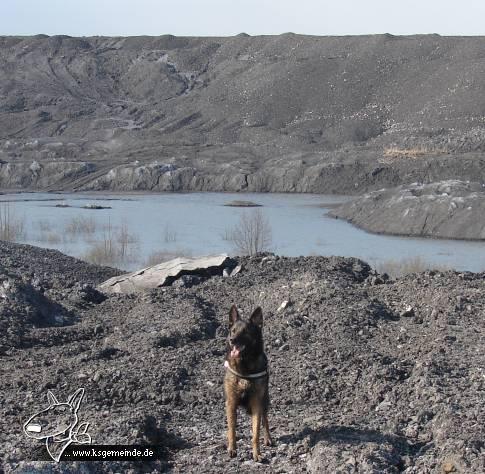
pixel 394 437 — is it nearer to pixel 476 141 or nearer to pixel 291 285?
pixel 291 285

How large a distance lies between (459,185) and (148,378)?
35.9 meters

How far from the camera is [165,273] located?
1756cm

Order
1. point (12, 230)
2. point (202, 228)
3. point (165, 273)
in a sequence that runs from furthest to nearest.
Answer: point (202, 228) < point (12, 230) < point (165, 273)

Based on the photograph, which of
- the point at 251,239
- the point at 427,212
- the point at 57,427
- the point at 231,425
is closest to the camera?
the point at 231,425

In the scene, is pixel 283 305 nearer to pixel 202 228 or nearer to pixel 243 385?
pixel 243 385

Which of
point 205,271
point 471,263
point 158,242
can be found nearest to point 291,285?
point 205,271

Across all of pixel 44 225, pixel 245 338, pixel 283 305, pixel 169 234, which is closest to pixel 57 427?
pixel 245 338

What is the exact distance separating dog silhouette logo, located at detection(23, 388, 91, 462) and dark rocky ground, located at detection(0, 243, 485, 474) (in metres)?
0.10

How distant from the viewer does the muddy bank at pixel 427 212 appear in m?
39.4

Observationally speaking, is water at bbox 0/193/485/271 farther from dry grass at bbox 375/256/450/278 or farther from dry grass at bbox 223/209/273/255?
dry grass at bbox 375/256/450/278

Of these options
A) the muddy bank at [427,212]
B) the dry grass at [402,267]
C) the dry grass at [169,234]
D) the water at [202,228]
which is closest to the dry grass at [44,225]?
the water at [202,228]

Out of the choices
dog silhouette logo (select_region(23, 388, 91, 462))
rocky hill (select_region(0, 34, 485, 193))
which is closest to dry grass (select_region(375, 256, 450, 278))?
dog silhouette logo (select_region(23, 388, 91, 462))

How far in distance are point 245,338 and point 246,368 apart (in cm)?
21

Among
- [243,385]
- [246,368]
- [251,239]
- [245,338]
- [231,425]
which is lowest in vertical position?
[251,239]
